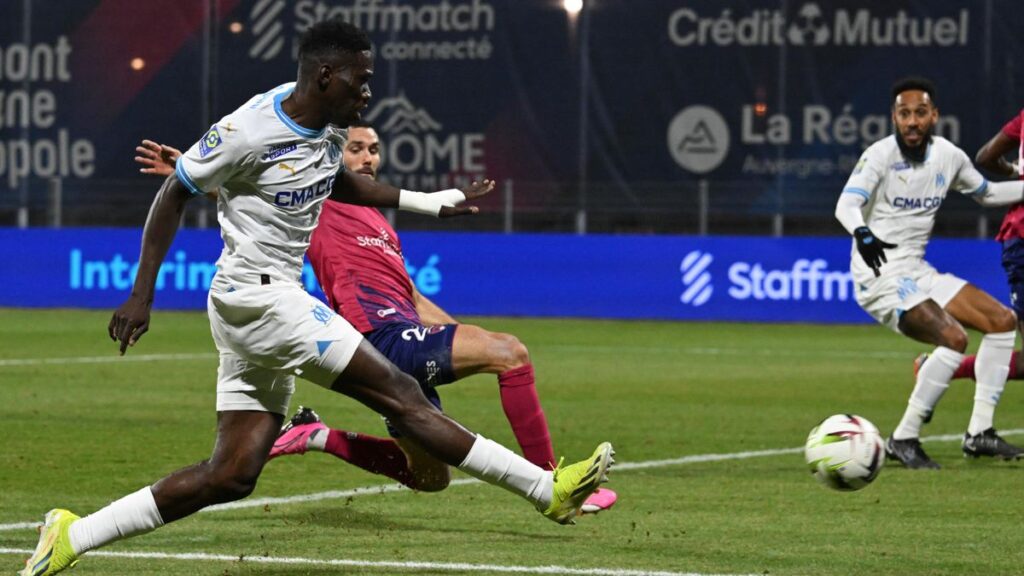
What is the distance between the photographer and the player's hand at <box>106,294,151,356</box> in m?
5.97

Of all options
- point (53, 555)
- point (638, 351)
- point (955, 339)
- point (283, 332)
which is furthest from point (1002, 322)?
point (638, 351)

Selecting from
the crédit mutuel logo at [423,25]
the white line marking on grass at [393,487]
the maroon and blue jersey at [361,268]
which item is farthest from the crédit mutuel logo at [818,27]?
the maroon and blue jersey at [361,268]

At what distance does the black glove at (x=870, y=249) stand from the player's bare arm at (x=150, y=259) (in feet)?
16.1

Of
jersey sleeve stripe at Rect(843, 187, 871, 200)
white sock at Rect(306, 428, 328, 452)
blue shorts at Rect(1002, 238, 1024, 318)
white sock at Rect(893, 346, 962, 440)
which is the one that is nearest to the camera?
white sock at Rect(306, 428, 328, 452)

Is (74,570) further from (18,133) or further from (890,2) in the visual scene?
(18,133)

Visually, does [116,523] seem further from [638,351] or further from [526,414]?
[638,351]

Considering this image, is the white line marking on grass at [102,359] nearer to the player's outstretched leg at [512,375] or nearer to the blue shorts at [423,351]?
the blue shorts at [423,351]

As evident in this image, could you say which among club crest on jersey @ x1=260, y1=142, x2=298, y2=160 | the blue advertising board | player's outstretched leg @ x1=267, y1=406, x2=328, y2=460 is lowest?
the blue advertising board

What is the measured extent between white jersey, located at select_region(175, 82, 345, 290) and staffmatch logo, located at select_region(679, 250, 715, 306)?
16.2 m

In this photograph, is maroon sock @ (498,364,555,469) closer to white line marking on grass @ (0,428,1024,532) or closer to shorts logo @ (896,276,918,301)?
white line marking on grass @ (0,428,1024,532)

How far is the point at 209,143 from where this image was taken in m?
6.15

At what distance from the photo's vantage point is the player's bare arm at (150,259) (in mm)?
5988

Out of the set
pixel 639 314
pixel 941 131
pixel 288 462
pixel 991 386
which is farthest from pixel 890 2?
pixel 288 462

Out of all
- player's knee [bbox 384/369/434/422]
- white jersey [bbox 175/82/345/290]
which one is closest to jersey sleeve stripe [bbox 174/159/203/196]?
white jersey [bbox 175/82/345/290]
